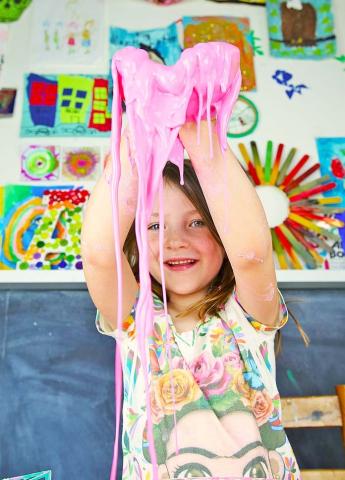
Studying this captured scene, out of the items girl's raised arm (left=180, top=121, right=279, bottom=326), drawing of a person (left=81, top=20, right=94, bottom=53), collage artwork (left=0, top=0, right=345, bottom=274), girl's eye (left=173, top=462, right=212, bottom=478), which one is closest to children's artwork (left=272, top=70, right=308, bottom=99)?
collage artwork (left=0, top=0, right=345, bottom=274)

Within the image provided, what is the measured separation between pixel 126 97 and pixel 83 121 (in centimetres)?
82

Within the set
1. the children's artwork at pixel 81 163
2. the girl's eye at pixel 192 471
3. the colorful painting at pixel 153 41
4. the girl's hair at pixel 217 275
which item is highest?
the colorful painting at pixel 153 41

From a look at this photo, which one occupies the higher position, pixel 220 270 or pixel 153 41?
pixel 153 41

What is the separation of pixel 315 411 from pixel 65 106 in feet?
3.01

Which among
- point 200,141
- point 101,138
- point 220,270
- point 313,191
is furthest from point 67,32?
point 200,141

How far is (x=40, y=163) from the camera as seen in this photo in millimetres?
1298

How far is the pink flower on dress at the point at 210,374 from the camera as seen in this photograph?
0.78m

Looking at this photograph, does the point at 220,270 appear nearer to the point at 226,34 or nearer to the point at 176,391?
the point at 176,391

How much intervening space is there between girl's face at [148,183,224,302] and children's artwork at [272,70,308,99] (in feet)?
2.20

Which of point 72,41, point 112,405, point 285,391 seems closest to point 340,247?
point 285,391

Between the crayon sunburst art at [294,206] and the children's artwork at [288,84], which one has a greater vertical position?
the children's artwork at [288,84]

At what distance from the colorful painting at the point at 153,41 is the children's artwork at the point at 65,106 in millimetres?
116

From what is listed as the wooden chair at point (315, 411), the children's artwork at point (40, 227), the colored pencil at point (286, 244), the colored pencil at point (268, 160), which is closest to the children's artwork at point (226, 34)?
the colored pencil at point (268, 160)

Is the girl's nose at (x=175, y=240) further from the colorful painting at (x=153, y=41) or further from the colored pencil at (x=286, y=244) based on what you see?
the colorful painting at (x=153, y=41)
